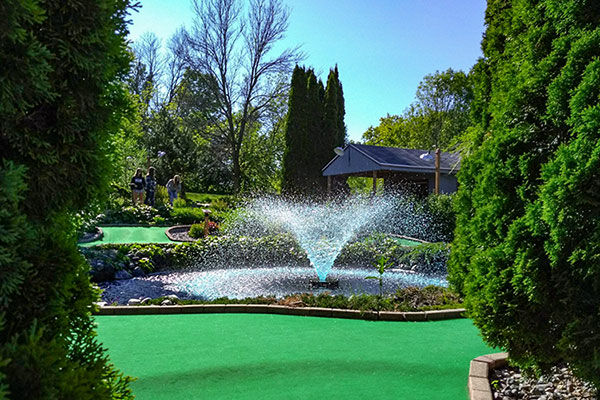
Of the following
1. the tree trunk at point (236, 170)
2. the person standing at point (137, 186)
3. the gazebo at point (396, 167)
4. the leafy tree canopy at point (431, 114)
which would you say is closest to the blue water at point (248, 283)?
the person standing at point (137, 186)

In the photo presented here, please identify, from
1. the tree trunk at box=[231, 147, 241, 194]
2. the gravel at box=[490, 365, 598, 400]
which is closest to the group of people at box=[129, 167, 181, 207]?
the tree trunk at box=[231, 147, 241, 194]

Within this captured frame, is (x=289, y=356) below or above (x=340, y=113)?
below

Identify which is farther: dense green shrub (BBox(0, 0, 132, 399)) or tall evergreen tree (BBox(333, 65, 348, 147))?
tall evergreen tree (BBox(333, 65, 348, 147))

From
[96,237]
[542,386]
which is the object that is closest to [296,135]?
[96,237]

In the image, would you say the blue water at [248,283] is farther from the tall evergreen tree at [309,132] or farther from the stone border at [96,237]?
the tall evergreen tree at [309,132]

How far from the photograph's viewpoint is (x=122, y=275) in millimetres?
10914

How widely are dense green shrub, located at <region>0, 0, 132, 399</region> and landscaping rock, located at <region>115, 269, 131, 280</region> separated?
9.16 m

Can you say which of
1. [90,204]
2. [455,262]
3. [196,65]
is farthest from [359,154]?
[90,204]

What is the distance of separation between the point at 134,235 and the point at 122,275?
21.0ft

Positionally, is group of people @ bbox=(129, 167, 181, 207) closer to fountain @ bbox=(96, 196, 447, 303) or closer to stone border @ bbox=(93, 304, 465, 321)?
fountain @ bbox=(96, 196, 447, 303)

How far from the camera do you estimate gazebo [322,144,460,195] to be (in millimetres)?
24734

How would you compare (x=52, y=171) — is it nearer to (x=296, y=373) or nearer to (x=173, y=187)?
(x=296, y=373)

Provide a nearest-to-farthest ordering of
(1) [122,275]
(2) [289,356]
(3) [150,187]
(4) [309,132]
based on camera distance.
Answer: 1. (2) [289,356]
2. (1) [122,275]
3. (3) [150,187]
4. (4) [309,132]

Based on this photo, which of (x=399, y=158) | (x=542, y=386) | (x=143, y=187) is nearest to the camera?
(x=542, y=386)
